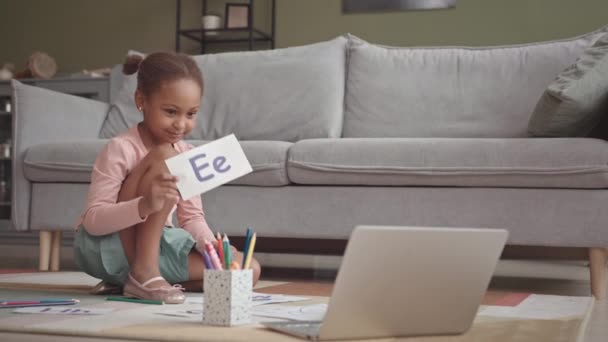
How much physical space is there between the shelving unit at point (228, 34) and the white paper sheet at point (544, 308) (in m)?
3.03

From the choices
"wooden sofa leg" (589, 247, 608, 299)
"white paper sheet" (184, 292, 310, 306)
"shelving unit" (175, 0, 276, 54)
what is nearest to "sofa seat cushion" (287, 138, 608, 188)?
"wooden sofa leg" (589, 247, 608, 299)

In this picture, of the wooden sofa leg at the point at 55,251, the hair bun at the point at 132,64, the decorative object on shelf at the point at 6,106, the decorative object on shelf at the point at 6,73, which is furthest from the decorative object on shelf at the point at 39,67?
the hair bun at the point at 132,64

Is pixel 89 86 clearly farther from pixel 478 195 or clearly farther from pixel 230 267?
pixel 230 267

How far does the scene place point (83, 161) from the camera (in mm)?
2484

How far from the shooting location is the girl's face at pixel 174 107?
1541 mm

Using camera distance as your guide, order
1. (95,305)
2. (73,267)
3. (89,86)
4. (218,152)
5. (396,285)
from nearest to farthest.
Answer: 1. (396,285)
2. (218,152)
3. (95,305)
4. (73,267)
5. (89,86)

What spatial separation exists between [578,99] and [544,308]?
0.76 metres

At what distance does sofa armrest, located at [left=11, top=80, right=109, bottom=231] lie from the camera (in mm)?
2584

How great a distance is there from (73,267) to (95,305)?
4.79ft

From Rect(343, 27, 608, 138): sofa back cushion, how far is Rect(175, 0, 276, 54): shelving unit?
5.48 ft

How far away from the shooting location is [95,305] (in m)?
1.43

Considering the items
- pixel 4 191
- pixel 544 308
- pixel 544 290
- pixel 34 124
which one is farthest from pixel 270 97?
pixel 4 191

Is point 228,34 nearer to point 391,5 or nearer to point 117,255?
point 391,5

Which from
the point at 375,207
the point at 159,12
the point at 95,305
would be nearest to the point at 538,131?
the point at 375,207
